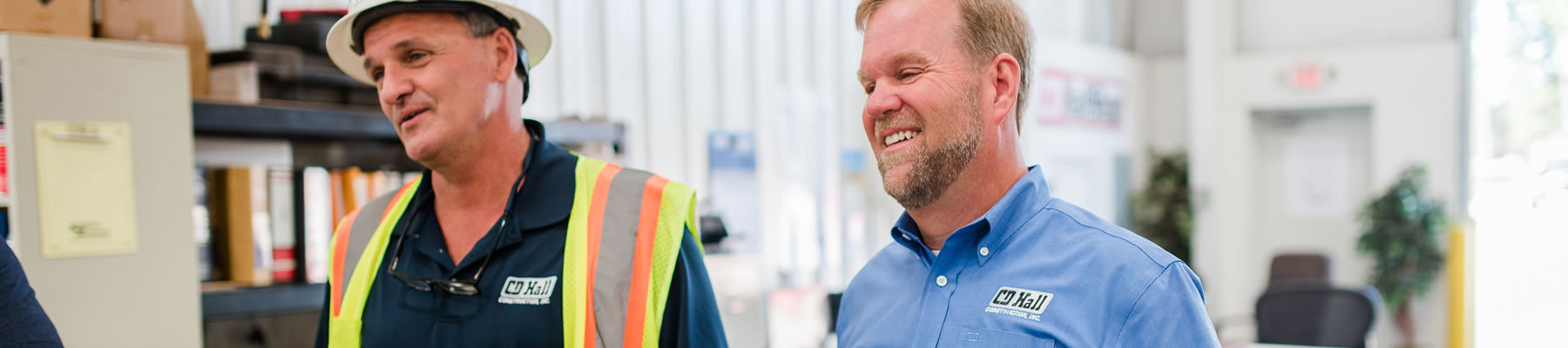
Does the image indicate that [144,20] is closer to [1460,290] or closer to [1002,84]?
[1002,84]

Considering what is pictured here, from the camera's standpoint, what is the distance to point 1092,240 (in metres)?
1.29

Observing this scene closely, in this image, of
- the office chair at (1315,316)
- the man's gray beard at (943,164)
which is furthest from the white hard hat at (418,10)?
the office chair at (1315,316)

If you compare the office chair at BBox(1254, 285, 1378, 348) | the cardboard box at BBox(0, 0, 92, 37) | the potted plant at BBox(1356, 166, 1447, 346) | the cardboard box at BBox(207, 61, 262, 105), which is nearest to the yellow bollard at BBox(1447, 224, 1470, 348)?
the office chair at BBox(1254, 285, 1378, 348)

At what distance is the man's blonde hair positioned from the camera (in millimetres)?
1390

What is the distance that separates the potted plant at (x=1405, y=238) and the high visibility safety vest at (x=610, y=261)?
283 inches

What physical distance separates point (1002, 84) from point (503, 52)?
0.90m

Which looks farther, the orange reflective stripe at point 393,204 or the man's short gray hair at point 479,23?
the orange reflective stripe at point 393,204

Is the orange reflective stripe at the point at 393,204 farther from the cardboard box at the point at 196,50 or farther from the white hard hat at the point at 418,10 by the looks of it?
the cardboard box at the point at 196,50

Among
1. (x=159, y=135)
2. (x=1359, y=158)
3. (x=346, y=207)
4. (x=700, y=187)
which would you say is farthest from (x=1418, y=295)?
(x=159, y=135)

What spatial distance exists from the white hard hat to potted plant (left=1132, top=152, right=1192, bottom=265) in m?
7.33

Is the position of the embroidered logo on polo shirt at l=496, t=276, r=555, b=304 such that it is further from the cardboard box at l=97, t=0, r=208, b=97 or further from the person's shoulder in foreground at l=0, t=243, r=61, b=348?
the cardboard box at l=97, t=0, r=208, b=97

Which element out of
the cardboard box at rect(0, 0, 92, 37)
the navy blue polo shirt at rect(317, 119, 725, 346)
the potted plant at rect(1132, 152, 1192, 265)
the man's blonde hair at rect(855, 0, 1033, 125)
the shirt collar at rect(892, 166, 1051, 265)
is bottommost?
the potted plant at rect(1132, 152, 1192, 265)

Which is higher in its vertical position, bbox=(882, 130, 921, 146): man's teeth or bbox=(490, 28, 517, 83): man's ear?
bbox=(490, 28, 517, 83): man's ear

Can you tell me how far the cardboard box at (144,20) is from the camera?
222 centimetres
